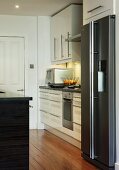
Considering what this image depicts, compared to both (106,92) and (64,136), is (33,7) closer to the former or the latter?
(64,136)

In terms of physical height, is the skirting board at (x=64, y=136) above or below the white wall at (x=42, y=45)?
below

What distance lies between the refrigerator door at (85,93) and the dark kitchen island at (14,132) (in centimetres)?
148

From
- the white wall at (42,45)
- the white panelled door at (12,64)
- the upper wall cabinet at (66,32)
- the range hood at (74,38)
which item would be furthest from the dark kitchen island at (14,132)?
the white wall at (42,45)

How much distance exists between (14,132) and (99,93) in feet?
4.75

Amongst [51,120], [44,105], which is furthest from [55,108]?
[44,105]

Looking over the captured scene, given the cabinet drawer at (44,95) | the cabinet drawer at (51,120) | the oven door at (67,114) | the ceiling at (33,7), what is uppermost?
the ceiling at (33,7)

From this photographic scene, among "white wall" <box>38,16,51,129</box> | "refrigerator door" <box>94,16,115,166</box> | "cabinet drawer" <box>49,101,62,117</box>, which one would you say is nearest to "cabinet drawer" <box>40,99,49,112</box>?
"cabinet drawer" <box>49,101,62,117</box>

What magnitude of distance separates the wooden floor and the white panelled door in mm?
1611

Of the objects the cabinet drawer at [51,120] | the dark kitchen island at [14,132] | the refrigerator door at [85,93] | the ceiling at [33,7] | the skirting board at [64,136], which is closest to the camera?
the dark kitchen island at [14,132]

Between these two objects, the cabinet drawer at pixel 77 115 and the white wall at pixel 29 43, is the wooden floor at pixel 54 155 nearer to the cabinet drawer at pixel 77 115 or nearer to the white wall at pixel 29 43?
the cabinet drawer at pixel 77 115

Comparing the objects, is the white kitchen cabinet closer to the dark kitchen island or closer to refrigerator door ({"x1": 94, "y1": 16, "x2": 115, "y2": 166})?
refrigerator door ({"x1": 94, "y1": 16, "x2": 115, "y2": 166})

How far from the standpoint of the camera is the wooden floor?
474 centimetres

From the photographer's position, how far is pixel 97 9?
4.91 metres

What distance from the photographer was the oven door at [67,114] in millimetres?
6023
